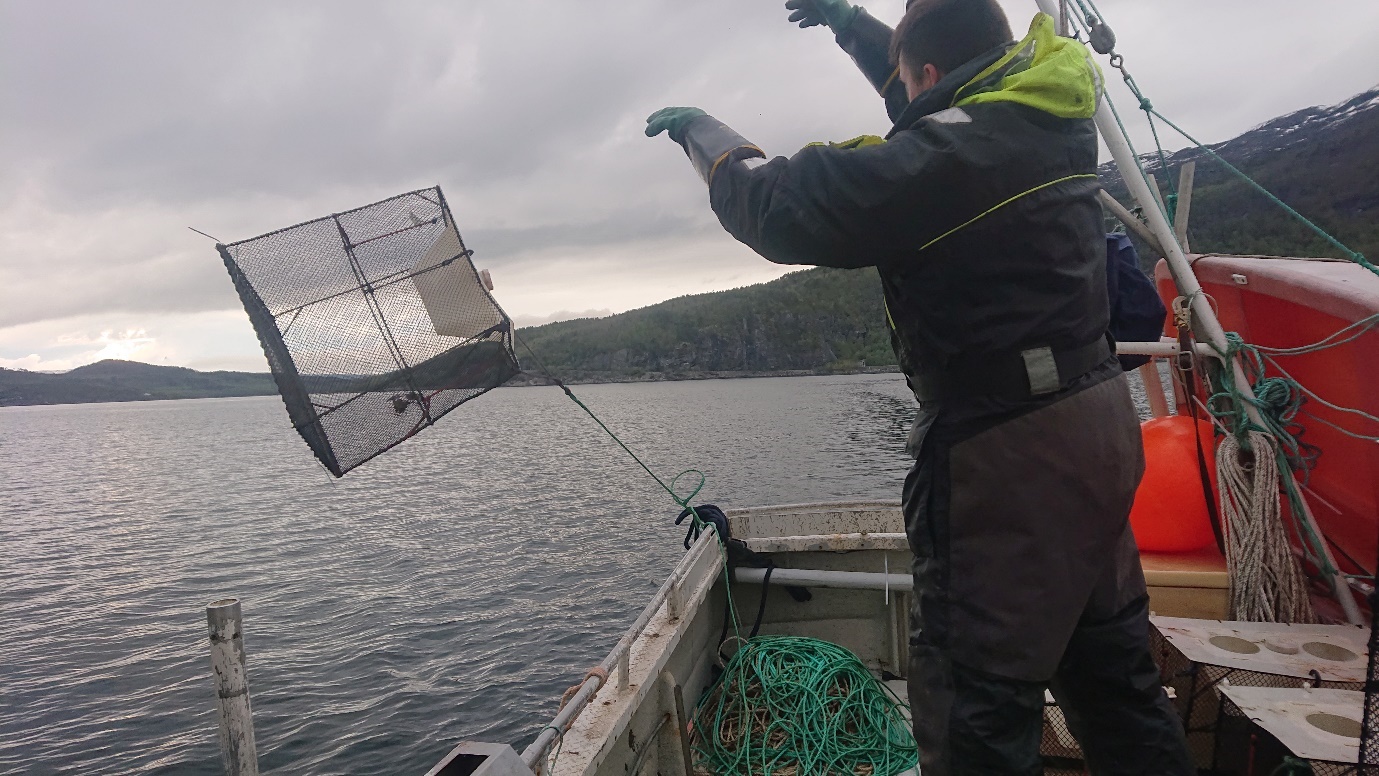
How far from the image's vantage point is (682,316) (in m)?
179

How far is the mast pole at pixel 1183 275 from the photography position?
3623 millimetres

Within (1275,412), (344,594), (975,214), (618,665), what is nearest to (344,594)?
(344,594)

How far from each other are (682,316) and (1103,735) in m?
177

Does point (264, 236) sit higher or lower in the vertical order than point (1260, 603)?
higher

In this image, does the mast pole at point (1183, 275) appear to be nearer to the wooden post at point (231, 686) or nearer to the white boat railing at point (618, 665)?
the white boat railing at point (618, 665)

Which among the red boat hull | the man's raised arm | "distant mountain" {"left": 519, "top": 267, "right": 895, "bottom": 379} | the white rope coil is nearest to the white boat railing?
the man's raised arm

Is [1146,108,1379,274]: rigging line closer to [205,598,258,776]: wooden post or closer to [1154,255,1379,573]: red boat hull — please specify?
[1154,255,1379,573]: red boat hull

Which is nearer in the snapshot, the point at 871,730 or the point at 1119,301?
the point at 1119,301

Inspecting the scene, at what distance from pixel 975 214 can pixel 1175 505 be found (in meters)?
3.08

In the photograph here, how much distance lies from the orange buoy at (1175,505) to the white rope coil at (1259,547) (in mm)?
276

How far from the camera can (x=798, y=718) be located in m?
4.47

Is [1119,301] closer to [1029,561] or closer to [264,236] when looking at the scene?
[1029,561]

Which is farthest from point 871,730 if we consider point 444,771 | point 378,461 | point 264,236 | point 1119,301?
point 378,461

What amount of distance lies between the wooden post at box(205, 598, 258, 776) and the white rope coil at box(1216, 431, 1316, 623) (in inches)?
179
